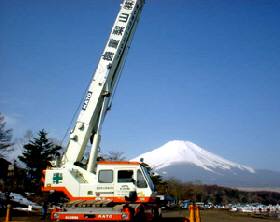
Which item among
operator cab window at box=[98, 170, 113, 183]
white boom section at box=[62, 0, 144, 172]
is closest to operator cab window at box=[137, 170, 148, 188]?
operator cab window at box=[98, 170, 113, 183]

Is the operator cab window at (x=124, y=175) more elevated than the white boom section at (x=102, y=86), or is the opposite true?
the white boom section at (x=102, y=86)

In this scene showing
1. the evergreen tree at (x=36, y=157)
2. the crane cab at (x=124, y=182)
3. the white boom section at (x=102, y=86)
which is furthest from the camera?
the evergreen tree at (x=36, y=157)

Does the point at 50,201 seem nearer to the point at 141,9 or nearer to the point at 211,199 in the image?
the point at 141,9

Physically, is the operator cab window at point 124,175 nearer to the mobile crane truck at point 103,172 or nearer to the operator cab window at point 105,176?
the mobile crane truck at point 103,172

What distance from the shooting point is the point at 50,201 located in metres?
15.5

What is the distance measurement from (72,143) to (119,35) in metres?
5.50

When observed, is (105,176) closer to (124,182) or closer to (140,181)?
(124,182)

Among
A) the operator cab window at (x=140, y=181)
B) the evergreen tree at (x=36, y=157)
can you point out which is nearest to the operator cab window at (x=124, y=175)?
the operator cab window at (x=140, y=181)

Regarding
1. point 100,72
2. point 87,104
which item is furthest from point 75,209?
point 100,72

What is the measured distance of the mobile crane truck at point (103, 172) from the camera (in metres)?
12.8

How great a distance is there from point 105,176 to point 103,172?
0.17 m

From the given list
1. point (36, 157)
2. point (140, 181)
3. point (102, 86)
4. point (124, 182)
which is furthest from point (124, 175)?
point (36, 157)

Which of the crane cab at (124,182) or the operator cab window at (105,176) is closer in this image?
the crane cab at (124,182)

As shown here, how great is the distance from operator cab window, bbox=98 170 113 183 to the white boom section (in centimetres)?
107
